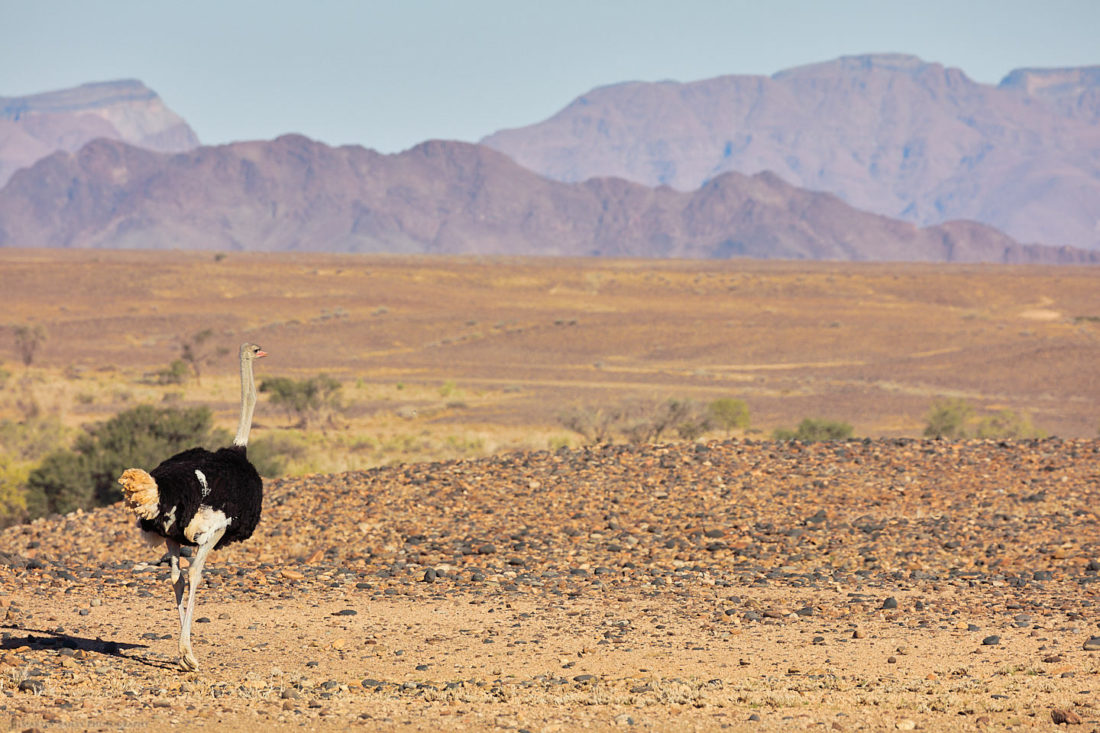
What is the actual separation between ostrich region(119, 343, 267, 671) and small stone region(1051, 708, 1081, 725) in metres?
5.42

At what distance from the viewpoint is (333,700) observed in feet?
24.3

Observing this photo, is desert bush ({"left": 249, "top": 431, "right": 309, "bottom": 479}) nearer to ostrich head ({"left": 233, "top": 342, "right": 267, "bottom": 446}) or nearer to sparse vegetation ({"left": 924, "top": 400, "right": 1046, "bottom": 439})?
ostrich head ({"left": 233, "top": 342, "right": 267, "bottom": 446})

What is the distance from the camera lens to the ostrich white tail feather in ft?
25.3

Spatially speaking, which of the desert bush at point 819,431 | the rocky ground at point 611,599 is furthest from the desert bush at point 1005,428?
the rocky ground at point 611,599

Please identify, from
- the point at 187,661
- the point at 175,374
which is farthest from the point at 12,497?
the point at 175,374

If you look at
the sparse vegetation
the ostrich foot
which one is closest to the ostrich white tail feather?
the ostrich foot

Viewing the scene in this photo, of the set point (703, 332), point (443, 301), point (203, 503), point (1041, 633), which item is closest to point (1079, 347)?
point (703, 332)

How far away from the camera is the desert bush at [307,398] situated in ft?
121

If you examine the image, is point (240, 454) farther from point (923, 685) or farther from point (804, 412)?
point (804, 412)

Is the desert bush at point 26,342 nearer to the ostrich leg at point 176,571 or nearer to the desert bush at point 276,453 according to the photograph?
the desert bush at point 276,453

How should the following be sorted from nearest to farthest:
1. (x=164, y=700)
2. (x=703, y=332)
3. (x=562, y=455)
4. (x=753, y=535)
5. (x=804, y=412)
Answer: (x=164, y=700) < (x=753, y=535) < (x=562, y=455) < (x=804, y=412) < (x=703, y=332)

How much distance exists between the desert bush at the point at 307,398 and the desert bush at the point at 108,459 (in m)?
14.6

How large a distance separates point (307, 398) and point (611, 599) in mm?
27375

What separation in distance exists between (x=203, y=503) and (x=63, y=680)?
141 centimetres
